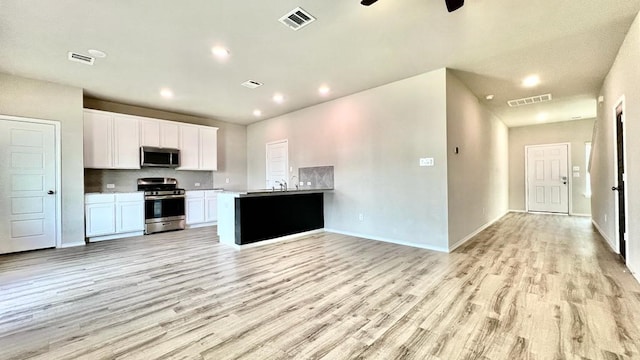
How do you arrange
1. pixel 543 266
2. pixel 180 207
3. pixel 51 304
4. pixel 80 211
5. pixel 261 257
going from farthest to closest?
pixel 180 207 < pixel 80 211 < pixel 261 257 < pixel 543 266 < pixel 51 304

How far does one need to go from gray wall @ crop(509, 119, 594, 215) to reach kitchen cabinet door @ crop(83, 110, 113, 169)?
423 inches

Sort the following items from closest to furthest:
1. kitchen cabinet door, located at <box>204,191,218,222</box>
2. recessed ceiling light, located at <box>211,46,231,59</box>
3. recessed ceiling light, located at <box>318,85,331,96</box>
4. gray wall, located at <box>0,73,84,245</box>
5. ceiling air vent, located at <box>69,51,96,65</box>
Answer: recessed ceiling light, located at <box>211,46,231,59</box>
ceiling air vent, located at <box>69,51,96,65</box>
gray wall, located at <box>0,73,84,245</box>
recessed ceiling light, located at <box>318,85,331,96</box>
kitchen cabinet door, located at <box>204,191,218,222</box>

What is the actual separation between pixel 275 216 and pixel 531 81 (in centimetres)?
500

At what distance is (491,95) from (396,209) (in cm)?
310

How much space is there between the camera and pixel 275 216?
4859mm

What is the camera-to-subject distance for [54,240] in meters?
4.54

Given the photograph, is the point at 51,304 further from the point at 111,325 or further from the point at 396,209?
the point at 396,209

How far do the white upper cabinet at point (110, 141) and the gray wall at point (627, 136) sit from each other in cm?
779

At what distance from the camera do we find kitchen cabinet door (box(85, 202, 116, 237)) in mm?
4958

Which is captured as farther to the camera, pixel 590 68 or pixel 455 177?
pixel 455 177

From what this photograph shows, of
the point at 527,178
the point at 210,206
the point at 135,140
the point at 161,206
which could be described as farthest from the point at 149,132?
the point at 527,178

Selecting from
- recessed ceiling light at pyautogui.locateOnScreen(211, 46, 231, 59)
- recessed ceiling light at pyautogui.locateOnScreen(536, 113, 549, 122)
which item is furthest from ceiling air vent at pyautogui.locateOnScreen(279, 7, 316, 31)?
recessed ceiling light at pyautogui.locateOnScreen(536, 113, 549, 122)

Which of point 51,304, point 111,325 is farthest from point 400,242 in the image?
point 51,304

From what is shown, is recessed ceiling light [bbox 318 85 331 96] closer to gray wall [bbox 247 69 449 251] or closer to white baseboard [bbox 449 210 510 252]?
gray wall [bbox 247 69 449 251]
